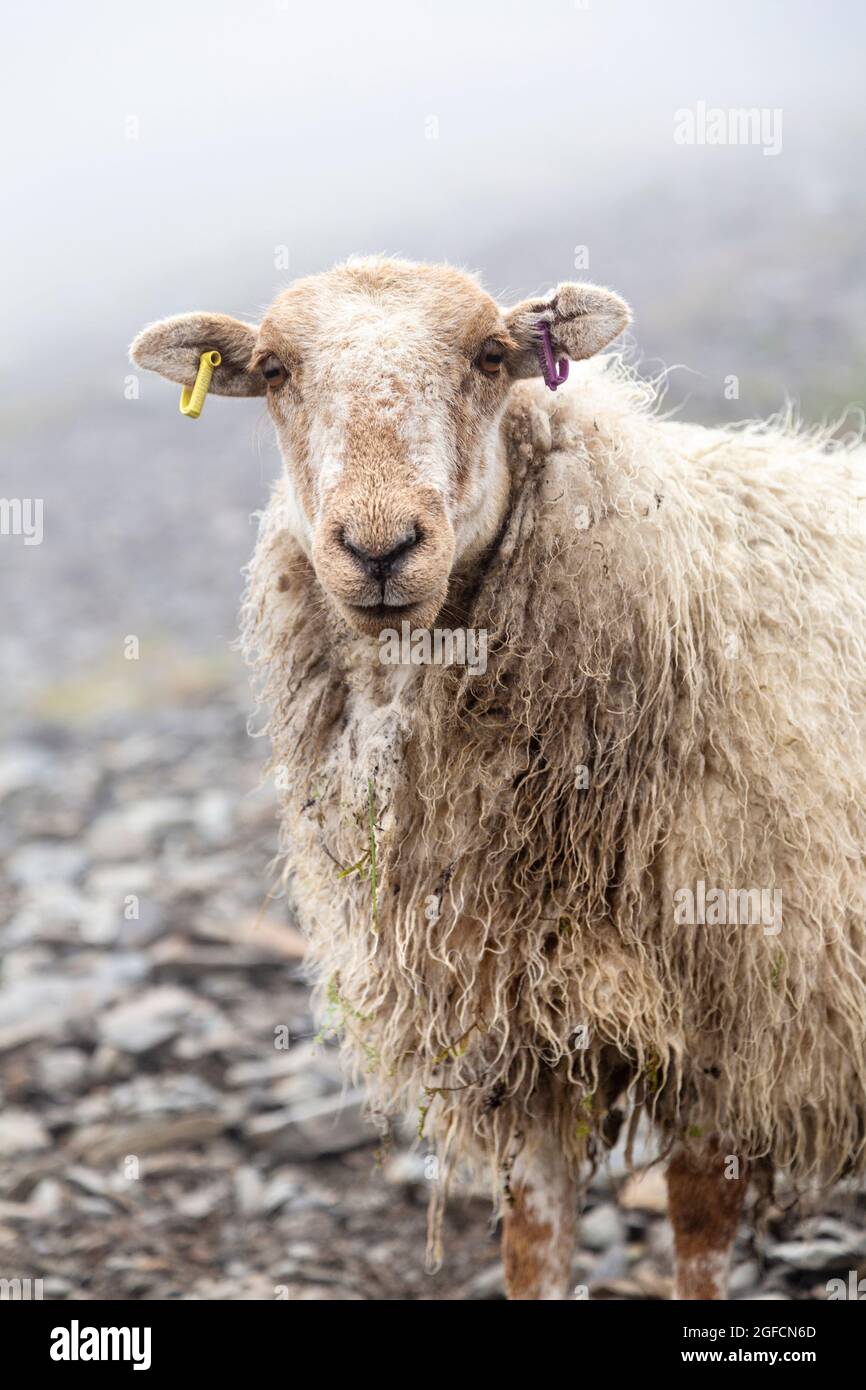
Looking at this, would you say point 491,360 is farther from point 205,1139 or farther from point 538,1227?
point 205,1139

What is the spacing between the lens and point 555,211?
34781 mm

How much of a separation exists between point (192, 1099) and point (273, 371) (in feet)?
11.7

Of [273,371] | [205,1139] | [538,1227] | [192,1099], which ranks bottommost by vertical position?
[205,1139]

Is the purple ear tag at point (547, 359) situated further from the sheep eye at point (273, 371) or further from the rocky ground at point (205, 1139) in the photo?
the rocky ground at point (205, 1139)

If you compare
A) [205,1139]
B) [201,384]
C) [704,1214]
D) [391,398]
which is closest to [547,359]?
[391,398]

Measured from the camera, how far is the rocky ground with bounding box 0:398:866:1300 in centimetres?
516

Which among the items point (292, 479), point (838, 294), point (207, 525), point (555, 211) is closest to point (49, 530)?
point (207, 525)

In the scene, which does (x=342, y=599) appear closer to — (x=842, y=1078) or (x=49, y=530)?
(x=842, y=1078)

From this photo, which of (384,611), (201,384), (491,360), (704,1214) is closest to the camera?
(384,611)

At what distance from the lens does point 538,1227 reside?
4.16 meters

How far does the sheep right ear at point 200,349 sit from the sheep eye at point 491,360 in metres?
0.68

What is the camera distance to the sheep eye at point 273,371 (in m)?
3.73

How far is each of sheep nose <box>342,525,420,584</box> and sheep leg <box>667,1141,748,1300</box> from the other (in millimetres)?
2046

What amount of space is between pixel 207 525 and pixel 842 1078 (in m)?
18.6
